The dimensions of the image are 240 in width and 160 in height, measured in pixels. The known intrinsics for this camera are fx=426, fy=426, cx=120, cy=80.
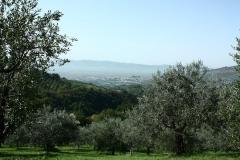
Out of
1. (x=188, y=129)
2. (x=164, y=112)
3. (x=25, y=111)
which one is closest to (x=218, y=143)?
(x=188, y=129)

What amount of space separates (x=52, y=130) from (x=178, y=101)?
45.0 metres

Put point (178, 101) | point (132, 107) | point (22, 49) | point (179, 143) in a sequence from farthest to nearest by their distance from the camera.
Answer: point (132, 107), point (179, 143), point (178, 101), point (22, 49)

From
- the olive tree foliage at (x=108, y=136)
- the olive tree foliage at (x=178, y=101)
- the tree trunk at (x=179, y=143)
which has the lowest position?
the olive tree foliage at (x=108, y=136)

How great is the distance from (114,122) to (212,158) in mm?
64426

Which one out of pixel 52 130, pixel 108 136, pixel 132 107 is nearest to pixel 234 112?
pixel 132 107

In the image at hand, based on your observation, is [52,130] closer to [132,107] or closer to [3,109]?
[132,107]

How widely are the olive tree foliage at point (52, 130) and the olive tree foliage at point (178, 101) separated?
3594 centimetres

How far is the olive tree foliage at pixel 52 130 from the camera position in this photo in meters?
87.8

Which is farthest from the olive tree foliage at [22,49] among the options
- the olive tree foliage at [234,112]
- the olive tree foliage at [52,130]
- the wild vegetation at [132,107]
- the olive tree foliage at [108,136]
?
the olive tree foliage at [108,136]

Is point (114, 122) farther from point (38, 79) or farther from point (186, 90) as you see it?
point (38, 79)

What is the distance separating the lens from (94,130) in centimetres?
10769

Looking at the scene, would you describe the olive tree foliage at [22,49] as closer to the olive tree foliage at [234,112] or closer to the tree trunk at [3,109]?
the tree trunk at [3,109]

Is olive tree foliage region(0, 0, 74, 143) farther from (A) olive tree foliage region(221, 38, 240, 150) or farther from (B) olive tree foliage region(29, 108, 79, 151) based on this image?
(B) olive tree foliage region(29, 108, 79, 151)

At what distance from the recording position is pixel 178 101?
51.2m
